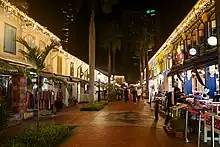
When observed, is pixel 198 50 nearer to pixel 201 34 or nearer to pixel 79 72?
pixel 201 34

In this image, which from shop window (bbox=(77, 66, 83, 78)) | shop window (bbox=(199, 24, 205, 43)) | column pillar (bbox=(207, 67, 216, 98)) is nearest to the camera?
column pillar (bbox=(207, 67, 216, 98))

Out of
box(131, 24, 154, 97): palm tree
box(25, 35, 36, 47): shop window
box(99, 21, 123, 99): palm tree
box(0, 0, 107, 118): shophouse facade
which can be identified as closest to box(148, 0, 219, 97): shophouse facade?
box(0, 0, 107, 118): shophouse facade

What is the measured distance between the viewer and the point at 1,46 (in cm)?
1562

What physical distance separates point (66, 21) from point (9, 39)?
1491cm

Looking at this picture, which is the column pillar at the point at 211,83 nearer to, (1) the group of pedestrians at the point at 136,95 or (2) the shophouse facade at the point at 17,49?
(2) the shophouse facade at the point at 17,49

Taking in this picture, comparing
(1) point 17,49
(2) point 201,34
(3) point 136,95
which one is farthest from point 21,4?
(3) point 136,95

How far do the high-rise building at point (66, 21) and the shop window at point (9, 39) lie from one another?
33.9 feet

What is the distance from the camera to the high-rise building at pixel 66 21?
91.8 ft

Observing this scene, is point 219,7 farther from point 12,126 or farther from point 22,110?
point 22,110

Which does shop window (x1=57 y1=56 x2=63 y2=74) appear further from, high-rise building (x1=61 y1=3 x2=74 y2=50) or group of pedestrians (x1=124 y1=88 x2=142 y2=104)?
group of pedestrians (x1=124 y1=88 x2=142 y2=104)

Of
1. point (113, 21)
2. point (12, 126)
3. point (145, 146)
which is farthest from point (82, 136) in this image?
point (113, 21)

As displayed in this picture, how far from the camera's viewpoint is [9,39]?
16.8 m

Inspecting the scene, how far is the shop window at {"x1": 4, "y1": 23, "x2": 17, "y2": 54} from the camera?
16.3 m

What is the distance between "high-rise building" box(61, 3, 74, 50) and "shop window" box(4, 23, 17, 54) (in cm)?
1034
